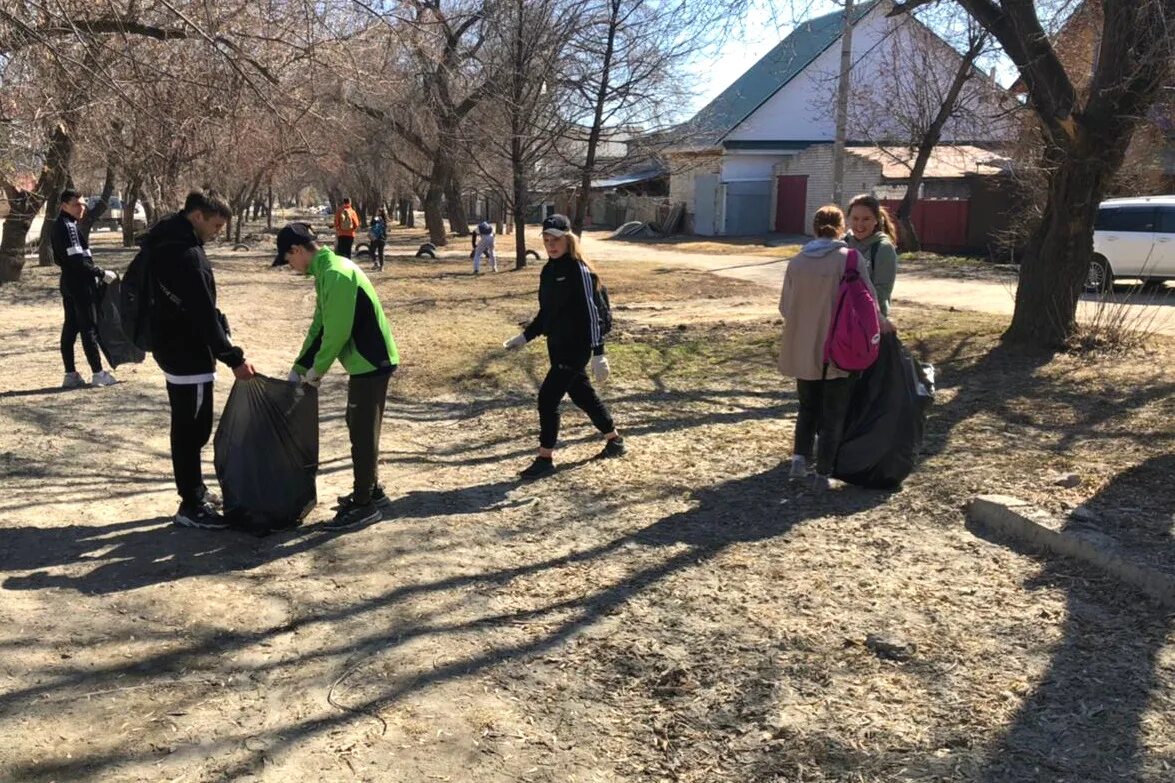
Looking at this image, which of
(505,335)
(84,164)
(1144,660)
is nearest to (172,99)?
(505,335)

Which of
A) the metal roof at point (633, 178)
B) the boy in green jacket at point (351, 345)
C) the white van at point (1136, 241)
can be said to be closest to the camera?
the boy in green jacket at point (351, 345)

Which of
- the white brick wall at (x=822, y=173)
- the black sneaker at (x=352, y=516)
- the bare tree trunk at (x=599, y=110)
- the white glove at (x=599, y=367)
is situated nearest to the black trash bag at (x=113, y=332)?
the black sneaker at (x=352, y=516)

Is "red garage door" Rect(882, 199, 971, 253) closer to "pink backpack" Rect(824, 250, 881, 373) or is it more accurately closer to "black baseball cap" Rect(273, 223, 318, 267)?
"pink backpack" Rect(824, 250, 881, 373)

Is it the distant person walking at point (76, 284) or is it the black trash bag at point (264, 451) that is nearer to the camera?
the black trash bag at point (264, 451)

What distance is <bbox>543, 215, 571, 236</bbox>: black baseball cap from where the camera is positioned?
5.40m

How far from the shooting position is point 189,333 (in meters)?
4.51

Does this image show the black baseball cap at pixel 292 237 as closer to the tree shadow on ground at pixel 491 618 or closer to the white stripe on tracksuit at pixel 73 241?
the tree shadow on ground at pixel 491 618

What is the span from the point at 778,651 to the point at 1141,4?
699cm

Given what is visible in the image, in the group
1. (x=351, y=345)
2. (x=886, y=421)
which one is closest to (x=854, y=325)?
(x=886, y=421)

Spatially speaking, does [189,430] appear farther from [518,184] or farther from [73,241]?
[518,184]

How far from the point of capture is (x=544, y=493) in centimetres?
543

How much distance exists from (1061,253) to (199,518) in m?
7.77

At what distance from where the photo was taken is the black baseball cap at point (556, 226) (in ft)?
17.7

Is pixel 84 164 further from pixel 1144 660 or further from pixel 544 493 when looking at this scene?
pixel 1144 660
